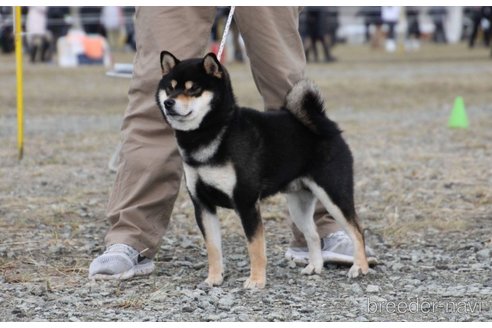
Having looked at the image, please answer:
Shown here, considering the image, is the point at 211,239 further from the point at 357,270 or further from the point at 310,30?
the point at 310,30

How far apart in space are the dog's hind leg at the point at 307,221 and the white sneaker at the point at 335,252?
0.07 m

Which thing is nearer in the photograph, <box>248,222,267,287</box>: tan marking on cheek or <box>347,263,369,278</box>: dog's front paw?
<box>248,222,267,287</box>: tan marking on cheek

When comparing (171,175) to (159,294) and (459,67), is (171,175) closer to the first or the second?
(159,294)

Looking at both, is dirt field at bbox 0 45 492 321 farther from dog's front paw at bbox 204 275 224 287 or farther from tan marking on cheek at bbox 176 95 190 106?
tan marking on cheek at bbox 176 95 190 106

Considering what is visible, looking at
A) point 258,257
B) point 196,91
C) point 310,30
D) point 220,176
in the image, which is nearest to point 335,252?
point 258,257

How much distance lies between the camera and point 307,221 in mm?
3854

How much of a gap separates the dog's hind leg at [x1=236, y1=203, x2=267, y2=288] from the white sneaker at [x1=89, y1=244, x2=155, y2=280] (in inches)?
18.2

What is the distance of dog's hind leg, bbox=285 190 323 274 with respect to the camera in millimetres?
3824

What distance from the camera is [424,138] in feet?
27.1

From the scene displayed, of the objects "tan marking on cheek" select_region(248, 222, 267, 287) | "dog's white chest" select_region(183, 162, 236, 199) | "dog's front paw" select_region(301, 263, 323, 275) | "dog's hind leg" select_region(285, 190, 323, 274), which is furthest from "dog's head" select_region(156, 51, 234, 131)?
"dog's front paw" select_region(301, 263, 323, 275)

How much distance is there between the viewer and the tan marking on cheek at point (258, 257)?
11.6 feet

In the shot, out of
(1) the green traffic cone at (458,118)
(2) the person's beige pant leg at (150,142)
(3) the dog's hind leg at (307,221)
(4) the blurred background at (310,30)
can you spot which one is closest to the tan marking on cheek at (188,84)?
(2) the person's beige pant leg at (150,142)

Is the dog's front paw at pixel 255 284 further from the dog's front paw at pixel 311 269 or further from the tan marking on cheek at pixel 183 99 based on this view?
the tan marking on cheek at pixel 183 99

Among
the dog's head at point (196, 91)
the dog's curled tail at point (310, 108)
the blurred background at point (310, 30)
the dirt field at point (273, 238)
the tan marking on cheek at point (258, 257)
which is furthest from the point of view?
the blurred background at point (310, 30)
